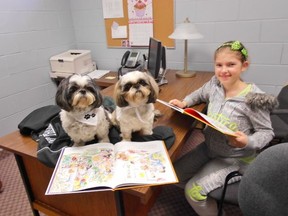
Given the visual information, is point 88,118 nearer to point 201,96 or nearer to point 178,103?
point 178,103

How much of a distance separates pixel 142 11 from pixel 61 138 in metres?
1.83

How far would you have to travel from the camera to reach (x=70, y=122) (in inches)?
45.2

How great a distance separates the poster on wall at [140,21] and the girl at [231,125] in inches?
57.3

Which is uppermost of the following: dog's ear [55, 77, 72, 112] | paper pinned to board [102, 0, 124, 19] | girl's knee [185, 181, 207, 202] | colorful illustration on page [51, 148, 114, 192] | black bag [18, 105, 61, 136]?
paper pinned to board [102, 0, 124, 19]

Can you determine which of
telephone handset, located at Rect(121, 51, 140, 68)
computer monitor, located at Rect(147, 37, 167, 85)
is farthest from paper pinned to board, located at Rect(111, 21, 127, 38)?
computer monitor, located at Rect(147, 37, 167, 85)

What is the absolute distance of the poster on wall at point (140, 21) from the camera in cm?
251

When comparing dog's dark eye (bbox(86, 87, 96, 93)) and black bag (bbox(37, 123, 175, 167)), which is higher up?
Answer: dog's dark eye (bbox(86, 87, 96, 93))

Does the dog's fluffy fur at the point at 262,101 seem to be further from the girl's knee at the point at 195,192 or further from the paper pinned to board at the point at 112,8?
the paper pinned to board at the point at 112,8

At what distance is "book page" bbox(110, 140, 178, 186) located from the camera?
931mm

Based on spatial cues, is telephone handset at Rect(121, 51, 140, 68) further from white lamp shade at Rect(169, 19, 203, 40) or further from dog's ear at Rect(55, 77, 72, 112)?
Result: dog's ear at Rect(55, 77, 72, 112)

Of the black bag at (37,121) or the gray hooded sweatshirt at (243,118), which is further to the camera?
the black bag at (37,121)

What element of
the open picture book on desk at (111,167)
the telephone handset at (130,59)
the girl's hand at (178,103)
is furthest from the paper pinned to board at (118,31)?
the open picture book on desk at (111,167)

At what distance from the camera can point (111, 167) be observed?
3.34 feet

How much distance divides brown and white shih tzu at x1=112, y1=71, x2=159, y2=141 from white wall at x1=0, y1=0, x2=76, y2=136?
71.0 inches
